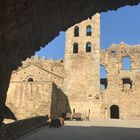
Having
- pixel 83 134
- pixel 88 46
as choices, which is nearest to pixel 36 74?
pixel 88 46

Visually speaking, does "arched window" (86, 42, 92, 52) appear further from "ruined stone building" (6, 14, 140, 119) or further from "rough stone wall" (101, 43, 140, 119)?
"rough stone wall" (101, 43, 140, 119)

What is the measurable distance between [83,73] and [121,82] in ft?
13.2

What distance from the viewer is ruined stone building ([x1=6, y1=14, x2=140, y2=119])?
1150 inches

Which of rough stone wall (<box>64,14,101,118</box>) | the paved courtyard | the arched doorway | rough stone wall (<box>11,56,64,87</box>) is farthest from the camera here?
the arched doorway

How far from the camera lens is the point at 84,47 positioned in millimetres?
31328

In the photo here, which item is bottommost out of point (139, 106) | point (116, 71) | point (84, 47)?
point (139, 106)

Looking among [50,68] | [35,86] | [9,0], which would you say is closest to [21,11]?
[9,0]

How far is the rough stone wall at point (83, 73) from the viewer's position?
2903cm

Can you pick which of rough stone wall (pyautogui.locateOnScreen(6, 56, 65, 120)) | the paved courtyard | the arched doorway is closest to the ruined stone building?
the arched doorway

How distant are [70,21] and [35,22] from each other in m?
1.78

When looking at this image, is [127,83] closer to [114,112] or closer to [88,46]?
[114,112]

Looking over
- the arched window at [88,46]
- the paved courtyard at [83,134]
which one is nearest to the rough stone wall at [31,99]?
the paved courtyard at [83,134]

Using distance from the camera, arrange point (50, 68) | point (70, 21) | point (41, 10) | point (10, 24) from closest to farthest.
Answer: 1. point (10, 24)
2. point (41, 10)
3. point (70, 21)
4. point (50, 68)

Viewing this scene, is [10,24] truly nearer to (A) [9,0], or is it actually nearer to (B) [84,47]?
(A) [9,0]
